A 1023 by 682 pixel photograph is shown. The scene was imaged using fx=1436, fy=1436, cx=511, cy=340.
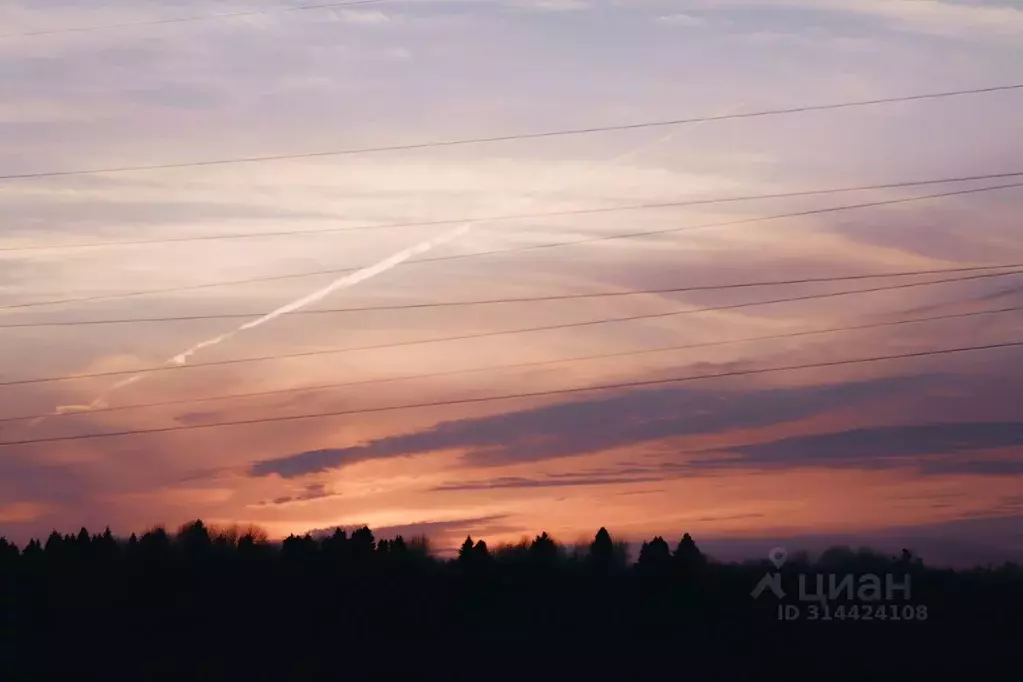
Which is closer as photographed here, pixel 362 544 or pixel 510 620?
pixel 510 620

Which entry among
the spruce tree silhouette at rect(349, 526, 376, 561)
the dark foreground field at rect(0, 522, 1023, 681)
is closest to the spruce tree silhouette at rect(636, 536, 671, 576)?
the dark foreground field at rect(0, 522, 1023, 681)

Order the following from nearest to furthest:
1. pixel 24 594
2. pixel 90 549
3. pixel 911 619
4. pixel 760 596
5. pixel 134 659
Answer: pixel 134 659 < pixel 911 619 < pixel 760 596 < pixel 24 594 < pixel 90 549

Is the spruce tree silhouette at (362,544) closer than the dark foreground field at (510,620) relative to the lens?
No

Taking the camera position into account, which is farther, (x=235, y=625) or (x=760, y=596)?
(x=760, y=596)

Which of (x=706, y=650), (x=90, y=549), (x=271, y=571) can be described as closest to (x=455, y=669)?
(x=706, y=650)

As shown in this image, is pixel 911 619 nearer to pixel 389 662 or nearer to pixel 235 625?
pixel 389 662

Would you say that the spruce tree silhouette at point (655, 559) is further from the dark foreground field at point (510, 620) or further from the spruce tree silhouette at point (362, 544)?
the spruce tree silhouette at point (362, 544)

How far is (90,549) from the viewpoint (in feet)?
521

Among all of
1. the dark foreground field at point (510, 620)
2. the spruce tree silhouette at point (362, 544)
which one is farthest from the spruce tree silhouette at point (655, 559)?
the spruce tree silhouette at point (362, 544)

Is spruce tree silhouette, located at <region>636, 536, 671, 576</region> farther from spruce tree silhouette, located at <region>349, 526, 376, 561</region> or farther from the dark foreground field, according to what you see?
spruce tree silhouette, located at <region>349, 526, 376, 561</region>

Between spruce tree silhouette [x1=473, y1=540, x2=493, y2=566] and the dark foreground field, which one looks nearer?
the dark foreground field

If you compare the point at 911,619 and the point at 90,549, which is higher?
the point at 90,549

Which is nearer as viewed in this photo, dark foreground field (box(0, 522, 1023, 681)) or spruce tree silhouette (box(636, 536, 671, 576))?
dark foreground field (box(0, 522, 1023, 681))

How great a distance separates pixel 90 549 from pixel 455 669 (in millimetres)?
90671
